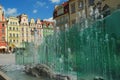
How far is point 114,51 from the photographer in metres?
8.51

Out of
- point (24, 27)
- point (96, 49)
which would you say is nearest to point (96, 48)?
point (96, 49)

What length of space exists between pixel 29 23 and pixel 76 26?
87938 mm

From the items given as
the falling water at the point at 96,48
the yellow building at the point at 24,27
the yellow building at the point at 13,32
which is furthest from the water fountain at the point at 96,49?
the yellow building at the point at 24,27

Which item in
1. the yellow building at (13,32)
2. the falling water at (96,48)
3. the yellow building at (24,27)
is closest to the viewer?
the falling water at (96,48)

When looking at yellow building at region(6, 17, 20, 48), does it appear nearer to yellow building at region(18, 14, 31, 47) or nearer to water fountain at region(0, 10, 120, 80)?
yellow building at region(18, 14, 31, 47)

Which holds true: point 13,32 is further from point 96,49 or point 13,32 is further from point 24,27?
point 96,49

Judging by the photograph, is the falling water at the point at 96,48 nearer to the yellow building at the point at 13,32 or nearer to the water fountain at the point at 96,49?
the water fountain at the point at 96,49

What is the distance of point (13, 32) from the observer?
91.3 metres

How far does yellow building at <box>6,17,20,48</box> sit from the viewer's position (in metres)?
89.3

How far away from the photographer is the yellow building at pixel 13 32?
293ft

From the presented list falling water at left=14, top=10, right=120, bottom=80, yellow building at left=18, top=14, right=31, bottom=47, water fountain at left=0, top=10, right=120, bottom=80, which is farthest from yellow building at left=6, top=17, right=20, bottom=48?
falling water at left=14, top=10, right=120, bottom=80

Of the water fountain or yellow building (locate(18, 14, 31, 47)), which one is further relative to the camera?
yellow building (locate(18, 14, 31, 47))

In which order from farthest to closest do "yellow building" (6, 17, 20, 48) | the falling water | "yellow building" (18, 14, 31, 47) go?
1. "yellow building" (18, 14, 31, 47)
2. "yellow building" (6, 17, 20, 48)
3. the falling water

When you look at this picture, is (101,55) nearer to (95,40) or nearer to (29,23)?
(95,40)
